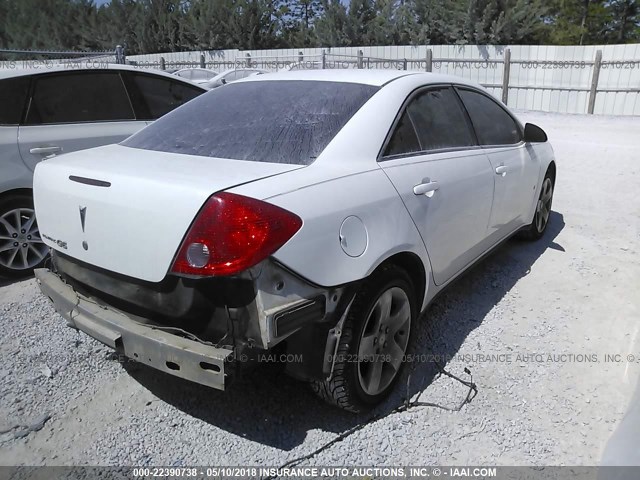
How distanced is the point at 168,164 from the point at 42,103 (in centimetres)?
268

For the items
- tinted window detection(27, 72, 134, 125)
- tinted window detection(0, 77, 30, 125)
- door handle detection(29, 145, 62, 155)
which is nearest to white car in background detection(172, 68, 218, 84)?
tinted window detection(27, 72, 134, 125)

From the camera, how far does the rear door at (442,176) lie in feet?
8.87

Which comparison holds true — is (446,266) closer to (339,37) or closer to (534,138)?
(534,138)

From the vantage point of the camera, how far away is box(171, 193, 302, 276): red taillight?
1939 mm

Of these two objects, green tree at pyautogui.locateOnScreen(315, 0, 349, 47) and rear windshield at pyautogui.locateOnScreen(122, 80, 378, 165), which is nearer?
rear windshield at pyautogui.locateOnScreen(122, 80, 378, 165)

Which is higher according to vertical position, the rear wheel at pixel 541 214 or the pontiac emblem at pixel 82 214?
the pontiac emblem at pixel 82 214

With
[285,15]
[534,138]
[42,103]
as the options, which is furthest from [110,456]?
[285,15]

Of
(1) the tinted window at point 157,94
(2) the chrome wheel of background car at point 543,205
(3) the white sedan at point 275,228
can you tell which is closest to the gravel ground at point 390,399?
(3) the white sedan at point 275,228

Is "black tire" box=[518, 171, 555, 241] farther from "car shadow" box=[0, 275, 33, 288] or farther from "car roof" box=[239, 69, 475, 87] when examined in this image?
"car shadow" box=[0, 275, 33, 288]

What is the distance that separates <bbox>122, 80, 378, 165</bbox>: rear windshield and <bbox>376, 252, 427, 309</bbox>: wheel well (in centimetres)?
66

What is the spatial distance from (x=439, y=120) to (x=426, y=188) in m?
0.67

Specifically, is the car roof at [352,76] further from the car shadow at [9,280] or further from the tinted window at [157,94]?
the car shadow at [9,280]

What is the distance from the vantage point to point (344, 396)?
7.95ft

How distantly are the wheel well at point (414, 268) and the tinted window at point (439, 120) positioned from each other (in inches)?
26.4
